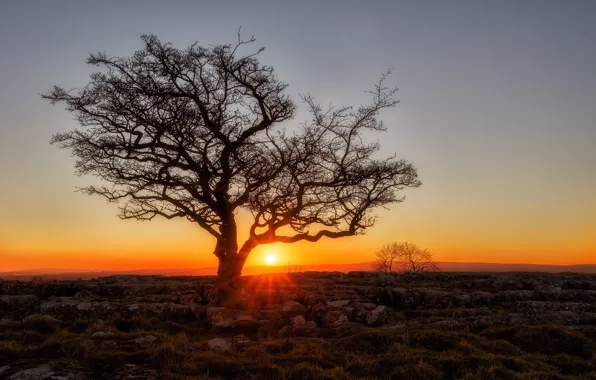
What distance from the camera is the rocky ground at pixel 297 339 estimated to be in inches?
424

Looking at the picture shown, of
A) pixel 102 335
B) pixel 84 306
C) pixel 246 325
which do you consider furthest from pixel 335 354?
pixel 84 306

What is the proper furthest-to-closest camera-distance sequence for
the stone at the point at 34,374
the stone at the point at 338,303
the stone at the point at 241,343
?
the stone at the point at 338,303
the stone at the point at 241,343
the stone at the point at 34,374

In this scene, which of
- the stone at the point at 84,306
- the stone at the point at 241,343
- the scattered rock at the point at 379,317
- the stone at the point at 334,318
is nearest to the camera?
the stone at the point at 241,343

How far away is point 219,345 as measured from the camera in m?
13.3

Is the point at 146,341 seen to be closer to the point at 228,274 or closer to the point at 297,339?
the point at 297,339

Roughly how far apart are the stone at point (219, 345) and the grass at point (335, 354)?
0.36 m

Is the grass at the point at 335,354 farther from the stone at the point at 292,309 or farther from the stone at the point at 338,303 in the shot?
the stone at the point at 338,303

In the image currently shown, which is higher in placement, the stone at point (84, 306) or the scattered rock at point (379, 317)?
the stone at point (84, 306)

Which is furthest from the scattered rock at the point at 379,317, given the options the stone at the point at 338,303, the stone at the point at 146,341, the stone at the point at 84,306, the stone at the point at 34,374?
the stone at the point at 84,306

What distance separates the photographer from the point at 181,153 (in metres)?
19.8

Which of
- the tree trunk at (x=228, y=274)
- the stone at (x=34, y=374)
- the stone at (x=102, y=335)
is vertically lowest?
the stone at (x=34, y=374)

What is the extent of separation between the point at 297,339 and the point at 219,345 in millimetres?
2605

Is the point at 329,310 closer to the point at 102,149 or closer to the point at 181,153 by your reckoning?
the point at 181,153

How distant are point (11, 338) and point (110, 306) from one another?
19.7 ft
